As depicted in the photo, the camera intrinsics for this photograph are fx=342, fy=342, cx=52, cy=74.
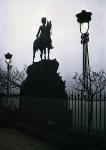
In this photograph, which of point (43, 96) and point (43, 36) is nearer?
point (43, 96)

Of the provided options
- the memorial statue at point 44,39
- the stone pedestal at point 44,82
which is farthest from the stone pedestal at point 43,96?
the memorial statue at point 44,39

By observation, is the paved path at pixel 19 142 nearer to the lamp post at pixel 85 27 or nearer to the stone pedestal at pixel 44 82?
the lamp post at pixel 85 27

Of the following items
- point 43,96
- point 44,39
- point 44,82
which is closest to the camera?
point 43,96

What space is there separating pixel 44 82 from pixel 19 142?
31.8ft

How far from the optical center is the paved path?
539 inches

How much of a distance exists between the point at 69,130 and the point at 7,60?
537 inches

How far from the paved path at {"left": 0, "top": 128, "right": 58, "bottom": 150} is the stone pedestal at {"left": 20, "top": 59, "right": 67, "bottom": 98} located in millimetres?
6937

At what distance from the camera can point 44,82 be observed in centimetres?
2422

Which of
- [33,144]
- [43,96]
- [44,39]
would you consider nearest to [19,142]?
[33,144]

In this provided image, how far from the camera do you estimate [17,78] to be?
48938 millimetres

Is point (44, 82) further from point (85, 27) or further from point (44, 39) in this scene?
point (85, 27)

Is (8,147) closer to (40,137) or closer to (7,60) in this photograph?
(40,137)

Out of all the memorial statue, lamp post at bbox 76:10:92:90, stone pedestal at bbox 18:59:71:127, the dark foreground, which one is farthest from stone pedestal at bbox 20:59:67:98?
lamp post at bbox 76:10:92:90

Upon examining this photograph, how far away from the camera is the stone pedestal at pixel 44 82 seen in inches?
948
